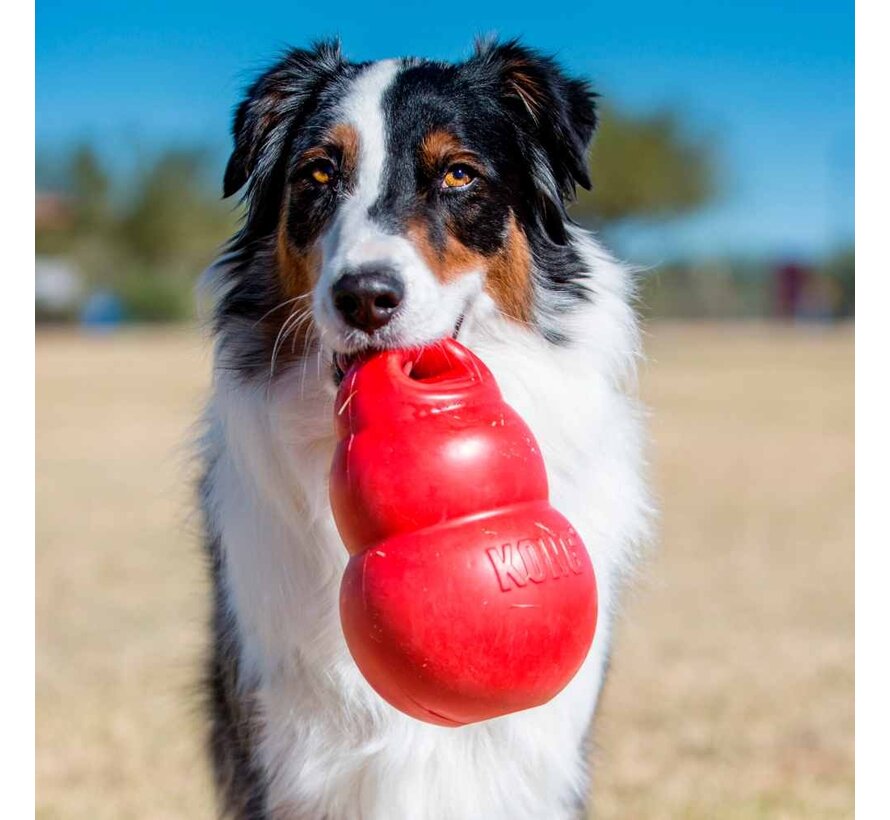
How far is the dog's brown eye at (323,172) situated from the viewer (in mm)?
3447

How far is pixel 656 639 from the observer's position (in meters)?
7.21

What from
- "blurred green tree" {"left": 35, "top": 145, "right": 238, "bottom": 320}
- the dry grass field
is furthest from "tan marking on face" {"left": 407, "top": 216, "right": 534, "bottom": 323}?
"blurred green tree" {"left": 35, "top": 145, "right": 238, "bottom": 320}

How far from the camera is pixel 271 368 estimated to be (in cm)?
358

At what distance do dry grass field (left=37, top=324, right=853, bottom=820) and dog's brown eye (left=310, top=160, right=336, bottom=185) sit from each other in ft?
2.73

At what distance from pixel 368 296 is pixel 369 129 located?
65 centimetres

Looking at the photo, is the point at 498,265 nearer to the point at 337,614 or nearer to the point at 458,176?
the point at 458,176

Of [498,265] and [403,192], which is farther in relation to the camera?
[498,265]

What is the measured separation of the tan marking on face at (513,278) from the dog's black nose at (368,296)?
20.7 inches

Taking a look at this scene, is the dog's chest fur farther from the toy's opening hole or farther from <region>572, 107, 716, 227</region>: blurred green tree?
<region>572, 107, 716, 227</region>: blurred green tree

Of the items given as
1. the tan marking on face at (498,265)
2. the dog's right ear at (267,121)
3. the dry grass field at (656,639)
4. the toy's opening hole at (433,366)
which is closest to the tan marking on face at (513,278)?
the tan marking on face at (498,265)

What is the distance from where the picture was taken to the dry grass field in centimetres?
512

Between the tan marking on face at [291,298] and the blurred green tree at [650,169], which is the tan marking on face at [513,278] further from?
the blurred green tree at [650,169]

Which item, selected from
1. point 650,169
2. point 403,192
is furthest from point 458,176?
point 650,169
